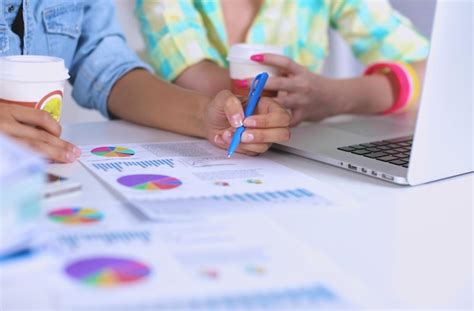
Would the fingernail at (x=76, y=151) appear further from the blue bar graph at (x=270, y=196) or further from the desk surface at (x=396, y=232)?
the blue bar graph at (x=270, y=196)

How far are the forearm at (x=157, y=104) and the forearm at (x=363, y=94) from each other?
30cm

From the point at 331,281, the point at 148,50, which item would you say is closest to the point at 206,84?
the point at 148,50

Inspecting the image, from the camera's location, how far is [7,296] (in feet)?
1.65

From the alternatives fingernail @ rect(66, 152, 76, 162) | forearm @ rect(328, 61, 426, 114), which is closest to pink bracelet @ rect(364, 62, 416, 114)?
forearm @ rect(328, 61, 426, 114)

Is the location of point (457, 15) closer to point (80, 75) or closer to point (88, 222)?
point (88, 222)

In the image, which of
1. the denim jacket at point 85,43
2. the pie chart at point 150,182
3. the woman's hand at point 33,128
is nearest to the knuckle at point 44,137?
the woman's hand at point 33,128

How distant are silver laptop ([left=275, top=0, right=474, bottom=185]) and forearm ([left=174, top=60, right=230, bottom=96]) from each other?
337 mm

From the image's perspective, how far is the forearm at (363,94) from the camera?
1.29 metres

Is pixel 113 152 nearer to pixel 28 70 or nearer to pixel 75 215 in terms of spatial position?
pixel 28 70

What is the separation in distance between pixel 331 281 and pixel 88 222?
0.23m

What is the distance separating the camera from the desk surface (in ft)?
1.84

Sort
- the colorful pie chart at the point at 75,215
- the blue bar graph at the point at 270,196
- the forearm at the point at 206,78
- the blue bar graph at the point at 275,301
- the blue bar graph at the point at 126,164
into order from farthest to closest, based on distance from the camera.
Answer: the forearm at the point at 206,78, the blue bar graph at the point at 126,164, the blue bar graph at the point at 270,196, the colorful pie chart at the point at 75,215, the blue bar graph at the point at 275,301

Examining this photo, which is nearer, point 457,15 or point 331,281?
Result: point 331,281

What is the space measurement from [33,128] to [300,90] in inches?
20.2
